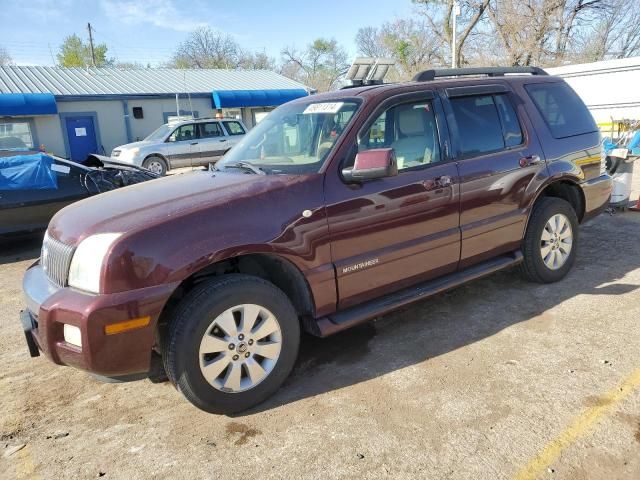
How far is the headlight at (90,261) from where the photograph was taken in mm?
2604

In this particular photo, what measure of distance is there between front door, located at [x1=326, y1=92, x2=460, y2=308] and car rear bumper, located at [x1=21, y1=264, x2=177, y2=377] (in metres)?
1.19

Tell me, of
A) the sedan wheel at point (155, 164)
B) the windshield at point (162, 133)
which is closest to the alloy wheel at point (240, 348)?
the sedan wheel at point (155, 164)

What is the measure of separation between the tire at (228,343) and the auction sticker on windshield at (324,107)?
1459mm

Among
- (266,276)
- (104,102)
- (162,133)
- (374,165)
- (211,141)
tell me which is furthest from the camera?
(104,102)

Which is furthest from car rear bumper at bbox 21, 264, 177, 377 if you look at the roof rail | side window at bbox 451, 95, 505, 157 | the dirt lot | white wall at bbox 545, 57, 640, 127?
white wall at bbox 545, 57, 640, 127

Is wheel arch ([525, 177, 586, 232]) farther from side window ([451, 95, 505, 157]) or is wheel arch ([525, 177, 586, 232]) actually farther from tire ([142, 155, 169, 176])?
tire ([142, 155, 169, 176])

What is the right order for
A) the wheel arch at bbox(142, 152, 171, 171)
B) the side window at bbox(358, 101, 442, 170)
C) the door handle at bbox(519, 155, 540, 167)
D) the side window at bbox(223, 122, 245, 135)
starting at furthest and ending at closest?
the side window at bbox(223, 122, 245, 135)
the wheel arch at bbox(142, 152, 171, 171)
the door handle at bbox(519, 155, 540, 167)
the side window at bbox(358, 101, 442, 170)

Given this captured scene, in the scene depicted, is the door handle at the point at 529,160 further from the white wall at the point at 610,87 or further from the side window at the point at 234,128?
the side window at the point at 234,128

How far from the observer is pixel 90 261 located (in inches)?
104

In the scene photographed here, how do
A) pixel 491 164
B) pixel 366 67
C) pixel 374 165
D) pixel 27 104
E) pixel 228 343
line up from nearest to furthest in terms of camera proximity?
pixel 228 343
pixel 374 165
pixel 491 164
pixel 366 67
pixel 27 104

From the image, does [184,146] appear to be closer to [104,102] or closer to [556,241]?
[104,102]

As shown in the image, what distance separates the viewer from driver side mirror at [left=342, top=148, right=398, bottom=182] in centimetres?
314

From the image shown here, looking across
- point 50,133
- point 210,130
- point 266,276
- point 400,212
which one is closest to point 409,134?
point 400,212

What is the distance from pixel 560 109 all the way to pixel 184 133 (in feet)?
45.0
